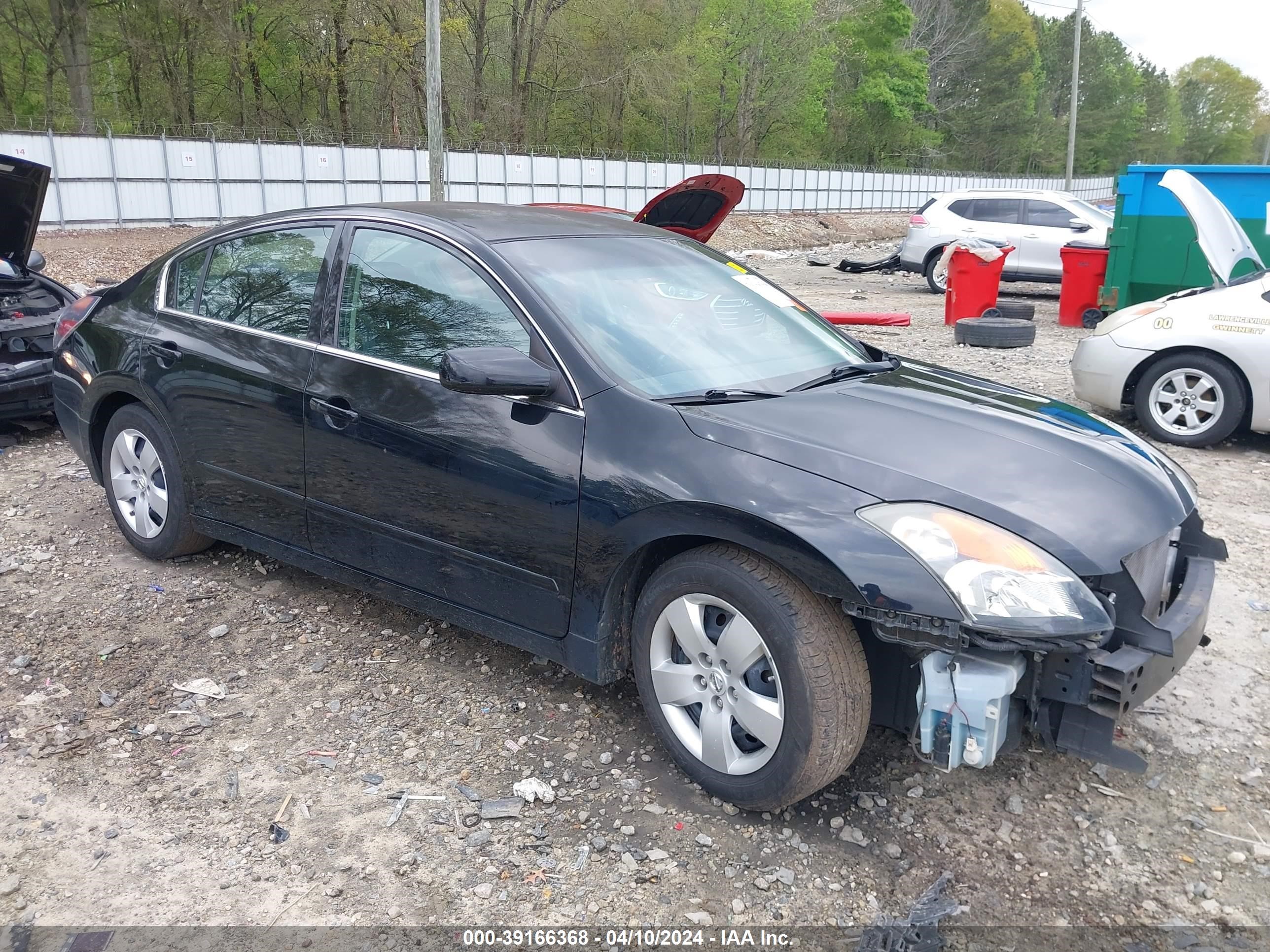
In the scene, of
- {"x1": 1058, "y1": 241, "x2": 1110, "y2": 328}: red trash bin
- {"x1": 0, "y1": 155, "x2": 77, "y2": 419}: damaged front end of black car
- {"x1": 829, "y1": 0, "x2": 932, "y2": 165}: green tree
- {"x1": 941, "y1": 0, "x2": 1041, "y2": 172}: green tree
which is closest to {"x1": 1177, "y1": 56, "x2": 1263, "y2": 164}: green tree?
{"x1": 941, "y1": 0, "x2": 1041, "y2": 172}: green tree

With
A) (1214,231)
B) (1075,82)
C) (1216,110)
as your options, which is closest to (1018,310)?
(1214,231)

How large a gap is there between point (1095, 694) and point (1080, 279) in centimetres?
1199

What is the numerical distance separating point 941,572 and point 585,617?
3.64 ft

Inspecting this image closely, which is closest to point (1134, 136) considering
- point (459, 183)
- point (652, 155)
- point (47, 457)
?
point (652, 155)

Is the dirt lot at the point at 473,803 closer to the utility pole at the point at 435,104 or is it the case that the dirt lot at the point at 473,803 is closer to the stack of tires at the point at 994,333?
the stack of tires at the point at 994,333

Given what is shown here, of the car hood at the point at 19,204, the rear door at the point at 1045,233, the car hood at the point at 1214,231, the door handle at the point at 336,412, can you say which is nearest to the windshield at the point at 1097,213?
the rear door at the point at 1045,233

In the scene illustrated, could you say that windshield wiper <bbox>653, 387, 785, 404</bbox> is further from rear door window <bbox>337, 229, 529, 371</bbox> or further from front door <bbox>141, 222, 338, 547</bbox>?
front door <bbox>141, 222, 338, 547</bbox>

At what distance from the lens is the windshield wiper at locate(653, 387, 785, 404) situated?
10.1ft

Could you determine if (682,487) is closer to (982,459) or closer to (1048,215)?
(982,459)

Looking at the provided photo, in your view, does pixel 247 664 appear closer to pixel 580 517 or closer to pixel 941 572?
pixel 580 517

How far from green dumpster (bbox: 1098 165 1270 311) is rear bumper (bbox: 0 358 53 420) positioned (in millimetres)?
10571

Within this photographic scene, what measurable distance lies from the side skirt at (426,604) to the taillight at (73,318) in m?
1.43

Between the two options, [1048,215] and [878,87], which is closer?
[1048,215]

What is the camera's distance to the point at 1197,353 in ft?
23.1
